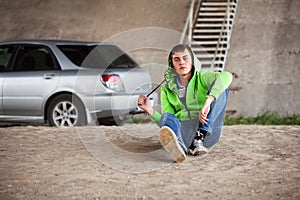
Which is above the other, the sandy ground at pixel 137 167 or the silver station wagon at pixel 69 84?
the silver station wagon at pixel 69 84

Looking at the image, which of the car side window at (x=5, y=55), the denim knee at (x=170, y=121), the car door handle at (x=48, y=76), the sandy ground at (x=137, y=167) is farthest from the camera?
the car side window at (x=5, y=55)

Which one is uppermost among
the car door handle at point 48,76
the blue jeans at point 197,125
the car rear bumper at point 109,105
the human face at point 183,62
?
the human face at point 183,62

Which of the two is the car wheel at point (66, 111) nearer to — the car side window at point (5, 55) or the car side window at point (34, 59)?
the car side window at point (34, 59)

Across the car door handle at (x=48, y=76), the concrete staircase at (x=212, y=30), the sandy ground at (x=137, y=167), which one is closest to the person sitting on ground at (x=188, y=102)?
the sandy ground at (x=137, y=167)

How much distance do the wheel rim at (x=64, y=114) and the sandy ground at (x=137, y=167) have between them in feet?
4.77

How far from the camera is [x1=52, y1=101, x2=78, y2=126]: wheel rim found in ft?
32.9

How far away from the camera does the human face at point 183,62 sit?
624cm

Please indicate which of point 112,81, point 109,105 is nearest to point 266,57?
point 112,81

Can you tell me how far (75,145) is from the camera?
7.50 metres

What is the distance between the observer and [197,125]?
638 cm

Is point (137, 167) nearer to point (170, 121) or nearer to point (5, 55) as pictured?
point (170, 121)

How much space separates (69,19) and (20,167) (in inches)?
401

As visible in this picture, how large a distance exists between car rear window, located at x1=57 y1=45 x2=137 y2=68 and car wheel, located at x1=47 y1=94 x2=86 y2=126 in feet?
2.01

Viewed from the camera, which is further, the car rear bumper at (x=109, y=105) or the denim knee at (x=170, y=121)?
the car rear bumper at (x=109, y=105)
